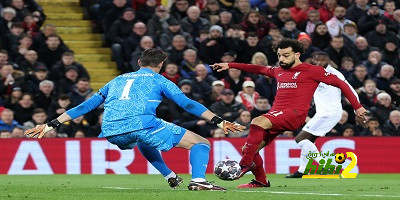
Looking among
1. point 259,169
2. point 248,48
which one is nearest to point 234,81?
point 248,48

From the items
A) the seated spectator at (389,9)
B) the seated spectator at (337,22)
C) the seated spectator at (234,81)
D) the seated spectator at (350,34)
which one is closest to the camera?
the seated spectator at (234,81)

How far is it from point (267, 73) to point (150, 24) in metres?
8.28

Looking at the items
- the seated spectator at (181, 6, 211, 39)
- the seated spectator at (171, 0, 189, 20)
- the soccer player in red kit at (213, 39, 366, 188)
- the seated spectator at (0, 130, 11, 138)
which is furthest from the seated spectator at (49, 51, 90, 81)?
the soccer player in red kit at (213, 39, 366, 188)

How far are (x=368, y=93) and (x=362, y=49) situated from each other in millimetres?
1826

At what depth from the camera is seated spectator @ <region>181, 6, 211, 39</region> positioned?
22.1 metres

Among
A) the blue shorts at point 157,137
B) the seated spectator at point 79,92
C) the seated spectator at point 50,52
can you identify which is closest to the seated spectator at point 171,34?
the seated spectator at point 79,92

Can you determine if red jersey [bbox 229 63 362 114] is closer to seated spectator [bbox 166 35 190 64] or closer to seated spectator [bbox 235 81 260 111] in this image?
seated spectator [bbox 235 81 260 111]

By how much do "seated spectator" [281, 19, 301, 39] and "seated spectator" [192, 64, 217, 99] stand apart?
2.27m

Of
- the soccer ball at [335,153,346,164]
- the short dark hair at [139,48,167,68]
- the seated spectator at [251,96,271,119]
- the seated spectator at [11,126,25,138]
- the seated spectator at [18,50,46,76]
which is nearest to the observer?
the short dark hair at [139,48,167,68]

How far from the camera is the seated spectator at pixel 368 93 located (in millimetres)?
20781

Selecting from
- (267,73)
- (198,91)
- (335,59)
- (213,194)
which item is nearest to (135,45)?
(198,91)

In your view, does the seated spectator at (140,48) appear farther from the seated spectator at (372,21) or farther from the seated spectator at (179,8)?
the seated spectator at (372,21)

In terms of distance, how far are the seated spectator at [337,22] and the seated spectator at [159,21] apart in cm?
346

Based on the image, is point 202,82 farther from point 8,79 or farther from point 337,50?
point 8,79
